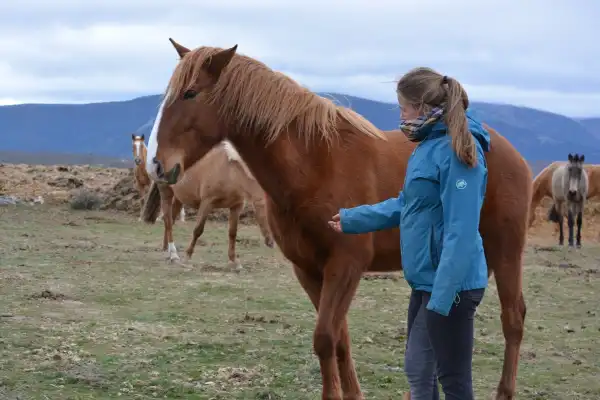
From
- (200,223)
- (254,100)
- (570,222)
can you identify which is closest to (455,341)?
(254,100)

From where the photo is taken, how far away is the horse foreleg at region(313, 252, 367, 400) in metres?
3.79

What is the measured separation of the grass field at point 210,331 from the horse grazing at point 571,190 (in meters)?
6.16

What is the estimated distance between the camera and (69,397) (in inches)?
168

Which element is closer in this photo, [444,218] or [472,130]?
[444,218]

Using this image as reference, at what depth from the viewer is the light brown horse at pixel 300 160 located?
388 centimetres

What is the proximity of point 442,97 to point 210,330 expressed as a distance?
3.87 meters

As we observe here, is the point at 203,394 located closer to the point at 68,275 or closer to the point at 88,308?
the point at 88,308

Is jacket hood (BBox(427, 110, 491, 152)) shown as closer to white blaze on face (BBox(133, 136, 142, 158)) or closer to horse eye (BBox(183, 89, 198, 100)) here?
horse eye (BBox(183, 89, 198, 100))

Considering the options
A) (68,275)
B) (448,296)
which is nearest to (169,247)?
(68,275)

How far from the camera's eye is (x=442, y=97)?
293cm

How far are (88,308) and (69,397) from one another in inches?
108

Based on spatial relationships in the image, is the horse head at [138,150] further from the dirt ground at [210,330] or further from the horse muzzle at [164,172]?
the horse muzzle at [164,172]

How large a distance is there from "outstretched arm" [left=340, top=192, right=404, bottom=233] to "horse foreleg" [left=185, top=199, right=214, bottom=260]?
795 centimetres

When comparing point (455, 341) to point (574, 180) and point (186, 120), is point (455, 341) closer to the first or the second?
point (186, 120)
